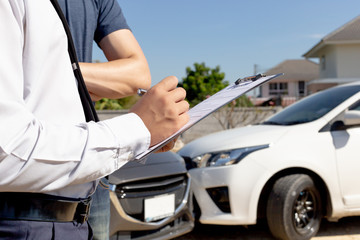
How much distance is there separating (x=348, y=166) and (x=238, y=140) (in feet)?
3.41

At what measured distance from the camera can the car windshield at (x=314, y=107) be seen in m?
3.89

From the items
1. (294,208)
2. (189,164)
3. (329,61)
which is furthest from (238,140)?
(329,61)

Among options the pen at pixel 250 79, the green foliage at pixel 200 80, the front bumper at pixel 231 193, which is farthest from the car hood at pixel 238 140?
the green foliage at pixel 200 80

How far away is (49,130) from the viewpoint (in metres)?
0.71

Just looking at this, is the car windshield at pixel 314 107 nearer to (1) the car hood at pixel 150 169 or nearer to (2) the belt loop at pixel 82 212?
(1) the car hood at pixel 150 169

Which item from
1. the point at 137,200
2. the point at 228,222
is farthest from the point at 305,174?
the point at 137,200

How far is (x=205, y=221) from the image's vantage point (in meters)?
3.50

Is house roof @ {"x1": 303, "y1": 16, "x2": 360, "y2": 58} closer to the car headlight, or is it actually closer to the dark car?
the car headlight

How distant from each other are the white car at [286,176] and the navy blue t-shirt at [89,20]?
233cm

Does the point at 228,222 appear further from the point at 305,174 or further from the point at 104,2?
the point at 104,2

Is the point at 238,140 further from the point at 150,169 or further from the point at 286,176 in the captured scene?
the point at 150,169

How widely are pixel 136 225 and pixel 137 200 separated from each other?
0.60 feet

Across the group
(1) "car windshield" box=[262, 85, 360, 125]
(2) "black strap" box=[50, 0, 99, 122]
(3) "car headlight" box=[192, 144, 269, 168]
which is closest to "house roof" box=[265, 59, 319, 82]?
(1) "car windshield" box=[262, 85, 360, 125]

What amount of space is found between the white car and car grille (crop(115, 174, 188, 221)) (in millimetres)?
472
